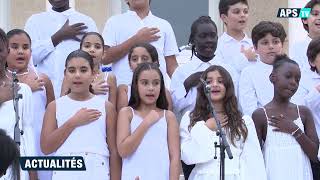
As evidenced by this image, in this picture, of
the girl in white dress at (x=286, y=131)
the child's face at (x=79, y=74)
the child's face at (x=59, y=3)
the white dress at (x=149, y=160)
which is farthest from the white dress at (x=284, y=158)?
the child's face at (x=59, y=3)

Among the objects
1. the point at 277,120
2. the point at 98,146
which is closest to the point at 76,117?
the point at 98,146

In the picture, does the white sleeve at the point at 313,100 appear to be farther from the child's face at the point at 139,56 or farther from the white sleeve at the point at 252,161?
the child's face at the point at 139,56

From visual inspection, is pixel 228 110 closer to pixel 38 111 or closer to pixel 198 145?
pixel 198 145

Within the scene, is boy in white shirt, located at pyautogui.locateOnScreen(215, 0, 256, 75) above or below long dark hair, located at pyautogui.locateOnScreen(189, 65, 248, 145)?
above

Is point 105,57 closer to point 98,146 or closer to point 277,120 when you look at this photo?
point 98,146

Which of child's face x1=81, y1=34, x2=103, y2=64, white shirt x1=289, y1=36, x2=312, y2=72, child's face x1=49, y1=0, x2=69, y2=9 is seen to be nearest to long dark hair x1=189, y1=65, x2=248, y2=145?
child's face x1=81, y1=34, x2=103, y2=64

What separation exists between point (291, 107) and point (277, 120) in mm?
196

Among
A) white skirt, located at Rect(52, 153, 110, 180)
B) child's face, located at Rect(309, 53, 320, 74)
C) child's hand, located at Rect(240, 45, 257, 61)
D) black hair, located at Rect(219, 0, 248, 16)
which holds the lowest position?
white skirt, located at Rect(52, 153, 110, 180)

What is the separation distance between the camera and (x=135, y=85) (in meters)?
6.21

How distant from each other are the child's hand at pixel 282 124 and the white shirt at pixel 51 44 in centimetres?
181

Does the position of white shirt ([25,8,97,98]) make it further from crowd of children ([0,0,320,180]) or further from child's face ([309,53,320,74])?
child's face ([309,53,320,74])

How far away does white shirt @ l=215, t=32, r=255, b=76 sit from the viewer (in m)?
7.04

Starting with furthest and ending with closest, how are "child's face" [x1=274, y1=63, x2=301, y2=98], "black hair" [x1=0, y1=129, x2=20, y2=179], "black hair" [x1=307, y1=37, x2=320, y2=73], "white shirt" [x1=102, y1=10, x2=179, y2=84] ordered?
"white shirt" [x1=102, y1=10, x2=179, y2=84] → "black hair" [x1=307, y1=37, x2=320, y2=73] → "child's face" [x1=274, y1=63, x2=301, y2=98] → "black hair" [x1=0, y1=129, x2=20, y2=179]

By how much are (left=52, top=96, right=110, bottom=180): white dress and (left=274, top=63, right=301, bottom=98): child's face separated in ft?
4.38
